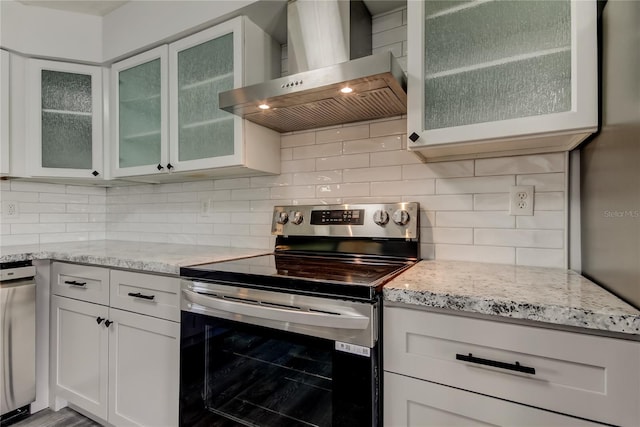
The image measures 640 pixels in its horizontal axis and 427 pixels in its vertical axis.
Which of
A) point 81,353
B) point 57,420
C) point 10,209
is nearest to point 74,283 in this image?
point 81,353

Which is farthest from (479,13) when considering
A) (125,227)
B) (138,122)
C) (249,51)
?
(125,227)

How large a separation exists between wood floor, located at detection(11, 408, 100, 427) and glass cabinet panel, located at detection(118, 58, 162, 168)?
4.80 feet

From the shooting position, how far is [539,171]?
1.28 m

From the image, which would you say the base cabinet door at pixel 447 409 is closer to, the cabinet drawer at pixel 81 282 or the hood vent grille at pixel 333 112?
the hood vent grille at pixel 333 112

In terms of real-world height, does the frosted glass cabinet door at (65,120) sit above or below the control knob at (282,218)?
above

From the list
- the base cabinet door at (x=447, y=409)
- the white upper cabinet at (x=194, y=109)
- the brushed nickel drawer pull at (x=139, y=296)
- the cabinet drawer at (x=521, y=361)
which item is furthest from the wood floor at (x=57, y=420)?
the cabinet drawer at (x=521, y=361)

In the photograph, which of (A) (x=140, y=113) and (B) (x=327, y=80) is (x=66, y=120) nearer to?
(A) (x=140, y=113)

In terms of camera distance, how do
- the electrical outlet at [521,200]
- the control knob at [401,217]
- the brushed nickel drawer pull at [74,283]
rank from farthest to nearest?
the brushed nickel drawer pull at [74,283] → the control knob at [401,217] → the electrical outlet at [521,200]

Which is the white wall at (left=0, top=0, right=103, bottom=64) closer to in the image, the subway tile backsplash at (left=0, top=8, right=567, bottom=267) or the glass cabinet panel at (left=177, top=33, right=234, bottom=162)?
the glass cabinet panel at (left=177, top=33, right=234, bottom=162)

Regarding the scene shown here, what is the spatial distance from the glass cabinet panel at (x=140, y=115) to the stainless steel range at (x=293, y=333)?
1.08 meters

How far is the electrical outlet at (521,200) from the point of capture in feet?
4.23

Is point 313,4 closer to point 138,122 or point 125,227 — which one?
point 138,122

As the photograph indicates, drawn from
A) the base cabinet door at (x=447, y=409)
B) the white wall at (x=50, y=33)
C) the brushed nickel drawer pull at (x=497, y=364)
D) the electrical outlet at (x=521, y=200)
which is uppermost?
the white wall at (x=50, y=33)

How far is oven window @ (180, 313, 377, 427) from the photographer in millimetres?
915
